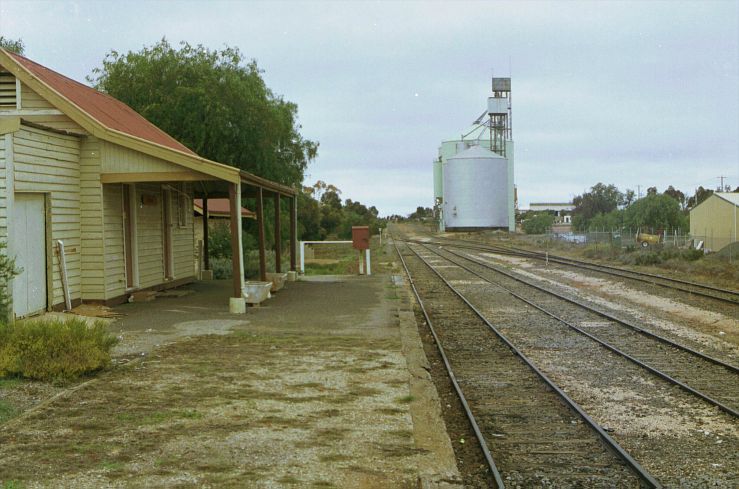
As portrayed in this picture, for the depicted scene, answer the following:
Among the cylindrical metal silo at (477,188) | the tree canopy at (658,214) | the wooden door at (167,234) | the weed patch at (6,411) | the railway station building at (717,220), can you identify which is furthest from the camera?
the tree canopy at (658,214)

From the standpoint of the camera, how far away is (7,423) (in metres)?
6.19

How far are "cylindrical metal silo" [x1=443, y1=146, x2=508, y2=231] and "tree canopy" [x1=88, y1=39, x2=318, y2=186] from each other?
123ft

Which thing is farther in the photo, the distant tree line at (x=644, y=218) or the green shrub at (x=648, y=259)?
the distant tree line at (x=644, y=218)

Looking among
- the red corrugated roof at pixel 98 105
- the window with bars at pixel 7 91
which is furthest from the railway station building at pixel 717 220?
the window with bars at pixel 7 91

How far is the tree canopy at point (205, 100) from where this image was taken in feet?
82.0

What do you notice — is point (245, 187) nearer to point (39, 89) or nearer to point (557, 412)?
point (39, 89)

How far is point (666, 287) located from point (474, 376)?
13.5 m

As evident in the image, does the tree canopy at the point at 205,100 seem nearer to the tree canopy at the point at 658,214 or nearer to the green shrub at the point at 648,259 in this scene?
the green shrub at the point at 648,259

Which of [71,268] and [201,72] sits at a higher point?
[201,72]

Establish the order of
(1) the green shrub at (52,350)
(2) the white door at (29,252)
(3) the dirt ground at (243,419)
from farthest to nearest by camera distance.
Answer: (2) the white door at (29,252) → (1) the green shrub at (52,350) → (3) the dirt ground at (243,419)

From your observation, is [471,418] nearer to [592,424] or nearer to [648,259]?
[592,424]

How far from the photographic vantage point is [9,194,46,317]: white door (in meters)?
11.4

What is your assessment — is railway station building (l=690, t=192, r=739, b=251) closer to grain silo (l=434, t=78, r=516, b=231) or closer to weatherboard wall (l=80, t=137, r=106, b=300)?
grain silo (l=434, t=78, r=516, b=231)

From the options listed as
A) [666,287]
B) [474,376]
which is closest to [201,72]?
[666,287]
